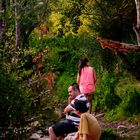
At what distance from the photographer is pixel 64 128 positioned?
8.68m

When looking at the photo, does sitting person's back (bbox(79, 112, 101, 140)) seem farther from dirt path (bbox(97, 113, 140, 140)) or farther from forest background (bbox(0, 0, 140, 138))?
dirt path (bbox(97, 113, 140, 140))

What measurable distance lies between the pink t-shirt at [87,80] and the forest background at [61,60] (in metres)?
0.67

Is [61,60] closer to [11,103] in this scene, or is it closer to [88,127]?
[11,103]

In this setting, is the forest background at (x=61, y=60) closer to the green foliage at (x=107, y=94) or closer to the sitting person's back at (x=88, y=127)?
the green foliage at (x=107, y=94)

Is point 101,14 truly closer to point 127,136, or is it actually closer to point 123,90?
point 123,90

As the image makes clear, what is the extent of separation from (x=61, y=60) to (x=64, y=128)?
445 inches

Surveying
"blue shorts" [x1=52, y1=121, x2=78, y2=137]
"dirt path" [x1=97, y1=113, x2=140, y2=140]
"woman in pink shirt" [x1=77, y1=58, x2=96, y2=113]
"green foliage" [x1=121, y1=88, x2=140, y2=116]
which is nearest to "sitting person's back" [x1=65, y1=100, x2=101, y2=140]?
"blue shorts" [x1=52, y1=121, x2=78, y2=137]

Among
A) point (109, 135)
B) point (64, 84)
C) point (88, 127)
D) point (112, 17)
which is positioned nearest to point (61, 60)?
point (64, 84)

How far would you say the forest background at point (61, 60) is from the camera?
29.2ft

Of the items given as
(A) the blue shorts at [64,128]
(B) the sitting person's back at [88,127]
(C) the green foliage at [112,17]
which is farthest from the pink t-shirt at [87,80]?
(B) the sitting person's back at [88,127]

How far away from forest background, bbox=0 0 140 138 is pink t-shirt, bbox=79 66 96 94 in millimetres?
674

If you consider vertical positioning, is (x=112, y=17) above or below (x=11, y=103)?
above

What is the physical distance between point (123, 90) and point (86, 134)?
22.9 ft

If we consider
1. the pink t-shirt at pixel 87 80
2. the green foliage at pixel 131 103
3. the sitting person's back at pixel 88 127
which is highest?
the pink t-shirt at pixel 87 80
